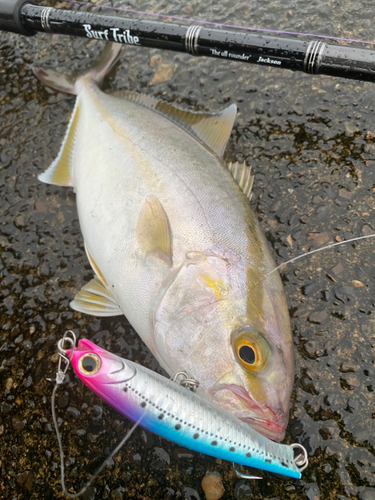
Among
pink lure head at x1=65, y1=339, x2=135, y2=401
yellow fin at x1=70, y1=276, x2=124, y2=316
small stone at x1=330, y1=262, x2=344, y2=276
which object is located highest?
pink lure head at x1=65, y1=339, x2=135, y2=401

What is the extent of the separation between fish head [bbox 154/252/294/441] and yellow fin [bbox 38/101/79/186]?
4.04 ft

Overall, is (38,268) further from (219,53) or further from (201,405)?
(219,53)

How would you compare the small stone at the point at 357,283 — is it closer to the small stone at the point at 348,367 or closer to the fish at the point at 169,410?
the small stone at the point at 348,367

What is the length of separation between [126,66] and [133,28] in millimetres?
802

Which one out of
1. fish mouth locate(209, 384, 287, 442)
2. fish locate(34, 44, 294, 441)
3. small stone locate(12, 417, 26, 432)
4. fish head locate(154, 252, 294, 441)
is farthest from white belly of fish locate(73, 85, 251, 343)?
small stone locate(12, 417, 26, 432)

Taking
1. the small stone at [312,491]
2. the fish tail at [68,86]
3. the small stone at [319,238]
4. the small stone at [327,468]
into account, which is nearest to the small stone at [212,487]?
the small stone at [312,491]

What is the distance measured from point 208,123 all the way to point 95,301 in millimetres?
1227

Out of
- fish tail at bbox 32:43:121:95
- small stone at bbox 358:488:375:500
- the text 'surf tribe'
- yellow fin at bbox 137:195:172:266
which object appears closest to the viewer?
small stone at bbox 358:488:375:500

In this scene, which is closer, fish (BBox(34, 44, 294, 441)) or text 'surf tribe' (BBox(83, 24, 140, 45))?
fish (BBox(34, 44, 294, 441))

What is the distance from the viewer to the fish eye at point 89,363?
4.45 ft

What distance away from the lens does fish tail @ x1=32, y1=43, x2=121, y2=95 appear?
278 centimetres

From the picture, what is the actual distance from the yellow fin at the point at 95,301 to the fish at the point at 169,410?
2.24ft

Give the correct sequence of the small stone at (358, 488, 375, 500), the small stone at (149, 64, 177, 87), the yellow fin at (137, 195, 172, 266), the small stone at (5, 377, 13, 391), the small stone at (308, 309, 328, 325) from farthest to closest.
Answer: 1. the small stone at (149, 64, 177, 87)
2. the small stone at (5, 377, 13, 391)
3. the small stone at (308, 309, 328, 325)
4. the yellow fin at (137, 195, 172, 266)
5. the small stone at (358, 488, 375, 500)

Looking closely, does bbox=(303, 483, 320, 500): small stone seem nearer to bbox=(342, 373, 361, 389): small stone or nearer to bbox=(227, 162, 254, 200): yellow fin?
bbox=(342, 373, 361, 389): small stone
